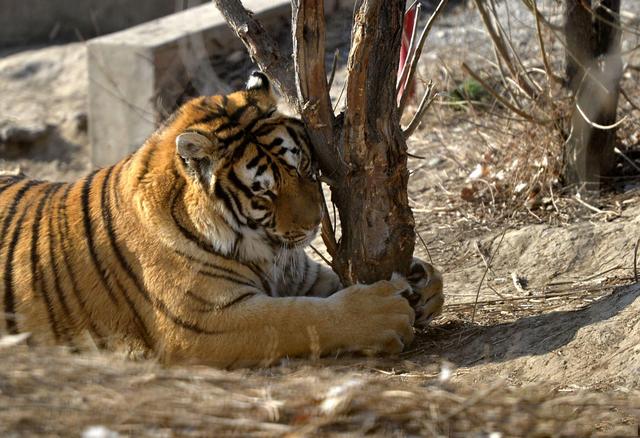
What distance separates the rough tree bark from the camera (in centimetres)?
389

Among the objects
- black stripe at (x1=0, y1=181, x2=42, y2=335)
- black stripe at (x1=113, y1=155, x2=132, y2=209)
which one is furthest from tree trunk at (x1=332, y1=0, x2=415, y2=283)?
black stripe at (x1=0, y1=181, x2=42, y2=335)

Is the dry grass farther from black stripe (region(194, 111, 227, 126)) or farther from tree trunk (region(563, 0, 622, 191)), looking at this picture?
tree trunk (region(563, 0, 622, 191))

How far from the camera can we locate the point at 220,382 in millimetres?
3033

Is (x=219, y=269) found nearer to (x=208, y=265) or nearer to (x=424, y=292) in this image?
(x=208, y=265)

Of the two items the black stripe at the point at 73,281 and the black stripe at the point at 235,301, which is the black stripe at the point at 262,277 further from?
the black stripe at the point at 73,281

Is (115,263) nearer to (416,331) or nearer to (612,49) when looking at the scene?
(416,331)

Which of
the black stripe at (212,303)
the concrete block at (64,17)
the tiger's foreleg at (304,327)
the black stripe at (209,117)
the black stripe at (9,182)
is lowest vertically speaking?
the tiger's foreleg at (304,327)

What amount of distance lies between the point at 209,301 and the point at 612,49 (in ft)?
8.15

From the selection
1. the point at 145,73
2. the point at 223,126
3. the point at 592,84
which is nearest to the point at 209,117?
the point at 223,126

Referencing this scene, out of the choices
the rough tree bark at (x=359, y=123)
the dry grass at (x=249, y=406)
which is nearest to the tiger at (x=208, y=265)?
the rough tree bark at (x=359, y=123)

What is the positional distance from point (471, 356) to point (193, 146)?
1340 mm

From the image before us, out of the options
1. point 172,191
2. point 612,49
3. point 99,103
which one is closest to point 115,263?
point 172,191

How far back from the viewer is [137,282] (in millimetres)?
4254

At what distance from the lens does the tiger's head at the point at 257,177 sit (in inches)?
162
